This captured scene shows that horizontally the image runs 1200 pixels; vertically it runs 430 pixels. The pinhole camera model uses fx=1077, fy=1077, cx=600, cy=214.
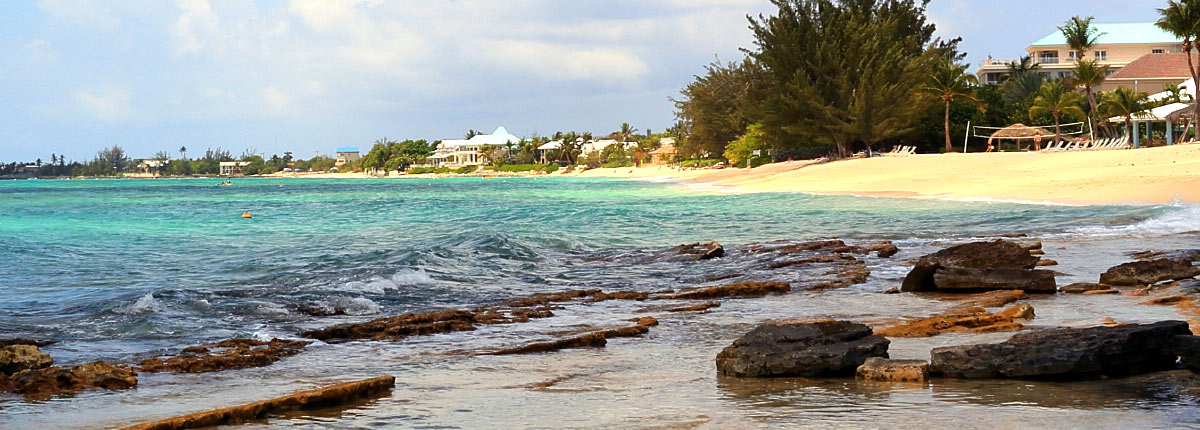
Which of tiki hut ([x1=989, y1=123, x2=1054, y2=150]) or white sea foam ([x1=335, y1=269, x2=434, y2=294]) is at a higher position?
tiki hut ([x1=989, y1=123, x2=1054, y2=150])

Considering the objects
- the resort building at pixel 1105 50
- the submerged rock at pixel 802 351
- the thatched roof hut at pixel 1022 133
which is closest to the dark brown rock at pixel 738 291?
the submerged rock at pixel 802 351

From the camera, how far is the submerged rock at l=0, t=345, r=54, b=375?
732cm

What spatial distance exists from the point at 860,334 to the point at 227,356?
4.74 m

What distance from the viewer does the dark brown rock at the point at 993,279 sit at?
425 inches

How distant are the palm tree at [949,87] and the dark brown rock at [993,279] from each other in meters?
53.1

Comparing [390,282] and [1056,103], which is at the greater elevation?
[1056,103]

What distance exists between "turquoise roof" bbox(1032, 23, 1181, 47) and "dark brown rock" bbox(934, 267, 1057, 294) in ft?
339

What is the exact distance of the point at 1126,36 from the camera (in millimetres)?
107438

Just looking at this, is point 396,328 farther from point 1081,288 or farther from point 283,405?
point 1081,288

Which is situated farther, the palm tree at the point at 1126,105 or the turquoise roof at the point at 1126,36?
the turquoise roof at the point at 1126,36

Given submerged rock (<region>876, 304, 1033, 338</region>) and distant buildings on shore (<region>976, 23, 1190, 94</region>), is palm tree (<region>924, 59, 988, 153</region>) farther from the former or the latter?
submerged rock (<region>876, 304, 1033, 338</region>)

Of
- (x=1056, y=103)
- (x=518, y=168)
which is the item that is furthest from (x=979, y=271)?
(x=518, y=168)

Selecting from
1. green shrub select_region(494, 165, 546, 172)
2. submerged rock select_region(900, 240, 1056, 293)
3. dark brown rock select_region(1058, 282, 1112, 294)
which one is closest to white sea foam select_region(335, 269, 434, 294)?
submerged rock select_region(900, 240, 1056, 293)

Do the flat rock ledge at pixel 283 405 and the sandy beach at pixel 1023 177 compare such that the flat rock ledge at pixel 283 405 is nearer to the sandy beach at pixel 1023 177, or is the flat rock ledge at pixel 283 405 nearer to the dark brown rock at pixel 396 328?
the dark brown rock at pixel 396 328
